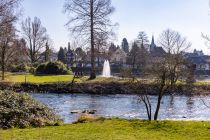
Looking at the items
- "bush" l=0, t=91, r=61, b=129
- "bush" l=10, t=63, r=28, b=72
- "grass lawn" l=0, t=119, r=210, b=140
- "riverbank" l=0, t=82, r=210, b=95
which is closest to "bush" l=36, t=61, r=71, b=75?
"bush" l=10, t=63, r=28, b=72

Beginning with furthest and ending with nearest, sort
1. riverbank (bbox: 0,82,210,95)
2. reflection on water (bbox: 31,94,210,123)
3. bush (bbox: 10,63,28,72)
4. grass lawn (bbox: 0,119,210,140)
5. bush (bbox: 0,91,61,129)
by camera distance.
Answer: bush (bbox: 10,63,28,72) < riverbank (bbox: 0,82,210,95) < reflection on water (bbox: 31,94,210,123) < bush (bbox: 0,91,61,129) < grass lawn (bbox: 0,119,210,140)

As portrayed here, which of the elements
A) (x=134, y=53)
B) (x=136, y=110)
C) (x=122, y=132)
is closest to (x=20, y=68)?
(x=134, y=53)

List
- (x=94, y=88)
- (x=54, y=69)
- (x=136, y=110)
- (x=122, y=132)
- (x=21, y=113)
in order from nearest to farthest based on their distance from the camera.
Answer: (x=122, y=132) → (x=21, y=113) → (x=136, y=110) → (x=94, y=88) → (x=54, y=69)

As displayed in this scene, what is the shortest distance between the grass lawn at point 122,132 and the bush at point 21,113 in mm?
2064

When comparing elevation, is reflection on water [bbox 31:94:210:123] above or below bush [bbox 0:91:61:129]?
below

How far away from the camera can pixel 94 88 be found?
41094 mm

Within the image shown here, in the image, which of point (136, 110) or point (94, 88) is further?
point (94, 88)

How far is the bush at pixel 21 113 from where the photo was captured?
643 inches

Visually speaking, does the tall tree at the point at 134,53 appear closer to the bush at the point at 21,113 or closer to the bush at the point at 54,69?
the bush at the point at 54,69

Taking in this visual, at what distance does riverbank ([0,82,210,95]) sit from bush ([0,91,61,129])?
71.1ft

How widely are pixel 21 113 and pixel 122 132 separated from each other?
5.48 metres

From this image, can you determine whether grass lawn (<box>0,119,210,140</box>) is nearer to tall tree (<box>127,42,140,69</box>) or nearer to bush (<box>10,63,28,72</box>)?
bush (<box>10,63,28,72</box>)

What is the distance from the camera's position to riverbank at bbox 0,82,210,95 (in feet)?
131

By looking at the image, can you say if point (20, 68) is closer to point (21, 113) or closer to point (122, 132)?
point (21, 113)
